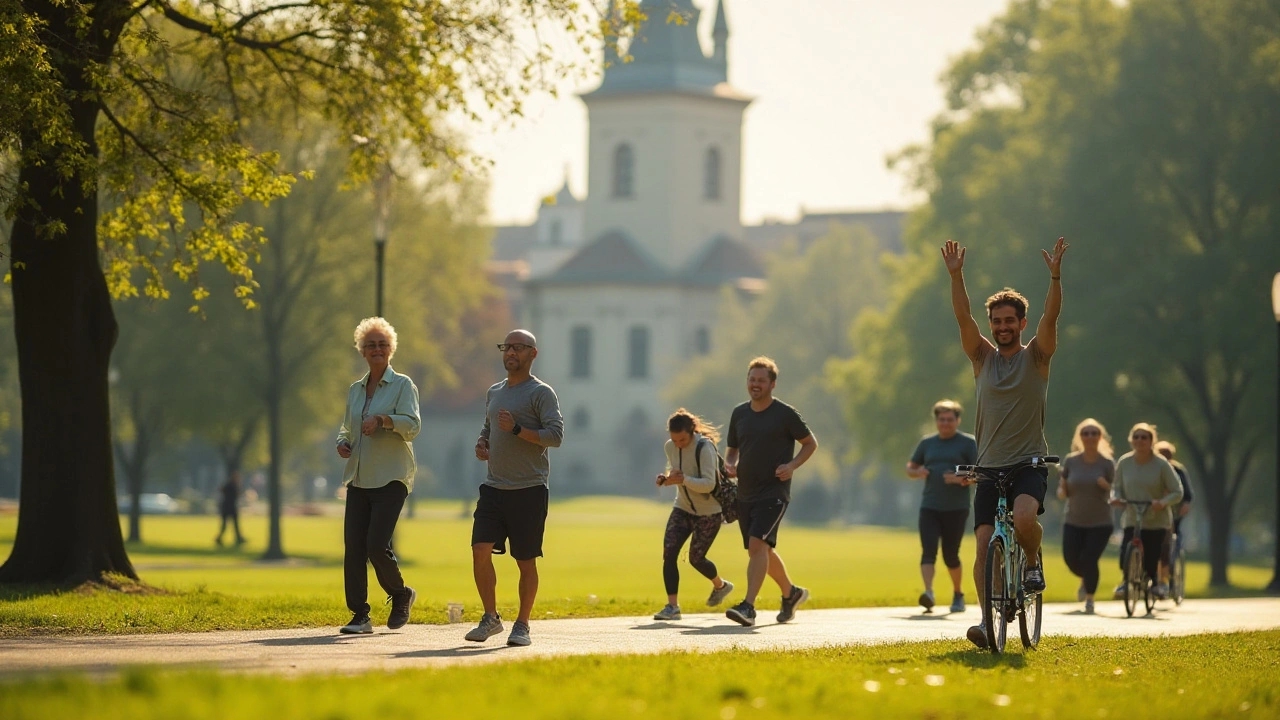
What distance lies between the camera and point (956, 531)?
17.9 meters

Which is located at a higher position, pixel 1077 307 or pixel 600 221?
pixel 600 221

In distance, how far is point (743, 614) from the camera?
1458 cm

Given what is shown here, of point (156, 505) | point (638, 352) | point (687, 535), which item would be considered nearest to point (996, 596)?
point (687, 535)

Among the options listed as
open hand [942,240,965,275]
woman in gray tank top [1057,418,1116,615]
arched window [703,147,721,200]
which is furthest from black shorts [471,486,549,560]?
arched window [703,147,721,200]

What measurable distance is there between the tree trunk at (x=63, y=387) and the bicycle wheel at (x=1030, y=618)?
770 cm

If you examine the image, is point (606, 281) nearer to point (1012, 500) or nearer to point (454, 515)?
point (454, 515)

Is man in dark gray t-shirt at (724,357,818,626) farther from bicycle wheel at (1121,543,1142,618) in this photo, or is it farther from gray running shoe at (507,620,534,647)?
bicycle wheel at (1121,543,1142,618)

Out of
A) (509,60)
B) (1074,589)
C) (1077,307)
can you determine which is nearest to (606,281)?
(1077,307)

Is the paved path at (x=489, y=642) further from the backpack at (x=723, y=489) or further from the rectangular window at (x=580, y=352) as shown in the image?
the rectangular window at (x=580, y=352)

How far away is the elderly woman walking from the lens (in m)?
12.3

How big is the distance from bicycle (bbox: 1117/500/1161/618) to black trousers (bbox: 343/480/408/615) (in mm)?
8327

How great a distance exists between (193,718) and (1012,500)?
6.11 meters

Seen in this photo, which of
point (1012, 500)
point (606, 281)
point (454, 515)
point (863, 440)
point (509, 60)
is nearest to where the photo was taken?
point (1012, 500)

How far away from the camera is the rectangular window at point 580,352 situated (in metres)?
105
